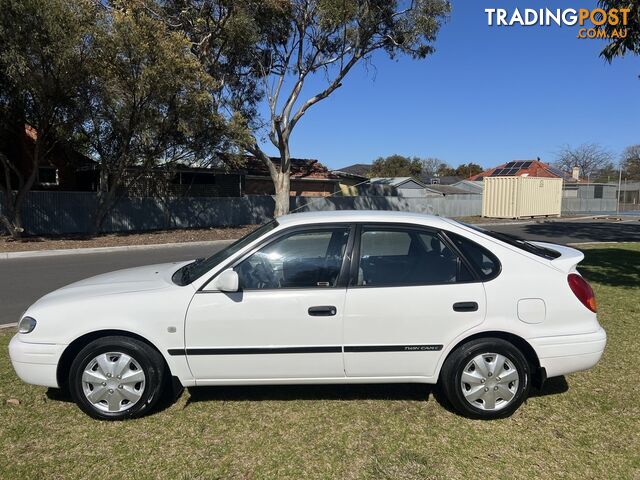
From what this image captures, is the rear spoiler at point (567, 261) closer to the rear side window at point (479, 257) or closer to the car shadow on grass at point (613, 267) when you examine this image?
the rear side window at point (479, 257)

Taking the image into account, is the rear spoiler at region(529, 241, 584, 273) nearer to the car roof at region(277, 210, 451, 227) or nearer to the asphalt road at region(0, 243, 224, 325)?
the car roof at region(277, 210, 451, 227)

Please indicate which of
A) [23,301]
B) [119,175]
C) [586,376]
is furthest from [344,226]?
[119,175]

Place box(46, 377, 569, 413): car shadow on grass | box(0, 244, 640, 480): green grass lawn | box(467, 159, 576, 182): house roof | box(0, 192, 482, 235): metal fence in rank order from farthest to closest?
1. box(467, 159, 576, 182): house roof
2. box(0, 192, 482, 235): metal fence
3. box(46, 377, 569, 413): car shadow on grass
4. box(0, 244, 640, 480): green grass lawn

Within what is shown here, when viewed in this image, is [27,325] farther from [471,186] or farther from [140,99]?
[471,186]

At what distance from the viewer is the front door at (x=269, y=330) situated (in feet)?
11.4

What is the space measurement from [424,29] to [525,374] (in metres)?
22.1

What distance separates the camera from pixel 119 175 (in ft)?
62.5

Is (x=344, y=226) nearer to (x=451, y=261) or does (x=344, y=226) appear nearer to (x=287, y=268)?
(x=287, y=268)

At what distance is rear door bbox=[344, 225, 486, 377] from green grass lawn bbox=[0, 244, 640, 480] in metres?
0.44

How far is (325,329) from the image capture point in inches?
138

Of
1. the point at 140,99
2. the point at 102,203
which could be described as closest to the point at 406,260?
the point at 140,99

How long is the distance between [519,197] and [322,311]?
31.1 meters

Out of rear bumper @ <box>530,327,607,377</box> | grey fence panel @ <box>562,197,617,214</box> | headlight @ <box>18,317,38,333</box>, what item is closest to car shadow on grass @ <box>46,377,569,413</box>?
rear bumper @ <box>530,327,607,377</box>

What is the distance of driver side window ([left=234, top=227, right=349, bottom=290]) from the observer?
3604 mm
